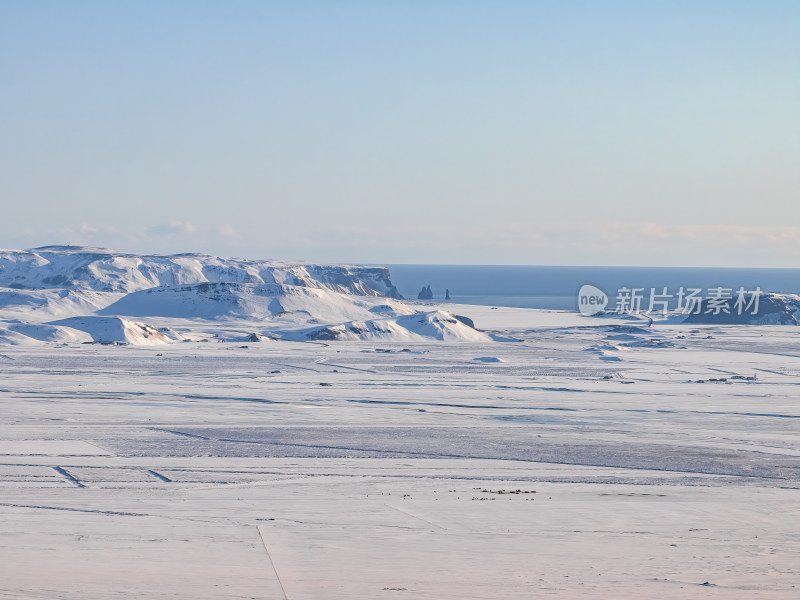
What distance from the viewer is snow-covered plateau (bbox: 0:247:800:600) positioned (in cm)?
1323

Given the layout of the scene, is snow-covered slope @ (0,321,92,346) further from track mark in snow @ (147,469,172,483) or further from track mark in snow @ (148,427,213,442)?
track mark in snow @ (147,469,172,483)

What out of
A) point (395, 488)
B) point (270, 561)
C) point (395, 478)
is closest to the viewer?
point (270, 561)

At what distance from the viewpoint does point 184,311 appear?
98.1 m

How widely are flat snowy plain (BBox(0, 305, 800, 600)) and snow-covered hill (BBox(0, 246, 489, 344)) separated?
29.6 m

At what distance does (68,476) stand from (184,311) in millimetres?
79036

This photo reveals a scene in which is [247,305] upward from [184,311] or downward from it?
upward

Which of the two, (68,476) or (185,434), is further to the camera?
(185,434)

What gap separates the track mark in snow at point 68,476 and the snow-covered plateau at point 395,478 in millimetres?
132

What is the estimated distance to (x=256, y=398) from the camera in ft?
125

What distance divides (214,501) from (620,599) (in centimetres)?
859

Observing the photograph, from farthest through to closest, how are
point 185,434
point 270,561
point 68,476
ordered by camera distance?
1. point 185,434
2. point 68,476
3. point 270,561

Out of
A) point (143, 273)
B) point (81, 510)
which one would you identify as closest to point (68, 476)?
point (81, 510)

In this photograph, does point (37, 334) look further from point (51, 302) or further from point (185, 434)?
point (185, 434)

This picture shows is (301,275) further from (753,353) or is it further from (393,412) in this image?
(393,412)
